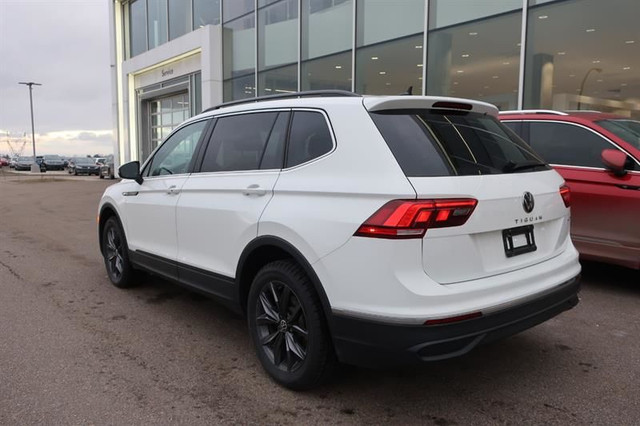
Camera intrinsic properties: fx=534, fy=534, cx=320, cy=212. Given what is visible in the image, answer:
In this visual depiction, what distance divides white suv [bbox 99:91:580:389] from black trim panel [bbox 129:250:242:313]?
17mm

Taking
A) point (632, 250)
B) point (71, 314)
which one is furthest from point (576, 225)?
point (71, 314)

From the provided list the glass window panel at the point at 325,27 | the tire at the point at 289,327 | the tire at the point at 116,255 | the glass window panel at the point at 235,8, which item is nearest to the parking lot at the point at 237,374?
the tire at the point at 289,327

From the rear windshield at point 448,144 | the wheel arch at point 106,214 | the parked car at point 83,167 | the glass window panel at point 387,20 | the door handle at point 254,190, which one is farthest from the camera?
the parked car at point 83,167

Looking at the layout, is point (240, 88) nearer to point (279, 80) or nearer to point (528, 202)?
point (279, 80)

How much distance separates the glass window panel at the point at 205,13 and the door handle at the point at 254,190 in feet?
56.5

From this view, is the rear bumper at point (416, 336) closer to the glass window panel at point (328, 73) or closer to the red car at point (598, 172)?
the red car at point (598, 172)

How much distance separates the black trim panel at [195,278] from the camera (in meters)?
3.86

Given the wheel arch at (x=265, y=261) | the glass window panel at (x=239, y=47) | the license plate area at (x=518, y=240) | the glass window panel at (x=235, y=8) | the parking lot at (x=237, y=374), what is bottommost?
the parking lot at (x=237, y=374)

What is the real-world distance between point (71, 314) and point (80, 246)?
385 cm

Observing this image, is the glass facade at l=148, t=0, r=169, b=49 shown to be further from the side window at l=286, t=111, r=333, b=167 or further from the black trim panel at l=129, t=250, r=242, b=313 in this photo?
the side window at l=286, t=111, r=333, b=167

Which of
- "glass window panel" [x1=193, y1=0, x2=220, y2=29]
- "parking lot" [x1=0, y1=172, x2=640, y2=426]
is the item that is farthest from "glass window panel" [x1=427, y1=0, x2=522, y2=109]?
"glass window panel" [x1=193, y1=0, x2=220, y2=29]

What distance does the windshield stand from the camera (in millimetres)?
5543

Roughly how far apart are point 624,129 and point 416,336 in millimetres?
4417

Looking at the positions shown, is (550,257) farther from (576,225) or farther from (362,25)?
(362,25)
